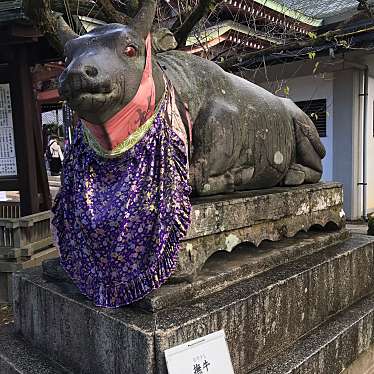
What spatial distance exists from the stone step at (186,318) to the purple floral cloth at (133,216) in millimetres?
141

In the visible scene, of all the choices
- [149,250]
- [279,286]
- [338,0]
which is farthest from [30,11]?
[338,0]

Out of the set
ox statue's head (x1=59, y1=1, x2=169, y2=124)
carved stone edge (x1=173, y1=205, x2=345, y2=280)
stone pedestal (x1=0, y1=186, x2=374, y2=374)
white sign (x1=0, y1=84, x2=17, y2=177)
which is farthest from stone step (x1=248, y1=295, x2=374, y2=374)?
white sign (x1=0, y1=84, x2=17, y2=177)

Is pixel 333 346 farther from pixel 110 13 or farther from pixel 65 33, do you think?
pixel 110 13

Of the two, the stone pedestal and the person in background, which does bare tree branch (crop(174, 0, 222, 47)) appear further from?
the person in background

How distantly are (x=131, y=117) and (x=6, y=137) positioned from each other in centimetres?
459

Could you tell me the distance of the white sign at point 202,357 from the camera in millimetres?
1708

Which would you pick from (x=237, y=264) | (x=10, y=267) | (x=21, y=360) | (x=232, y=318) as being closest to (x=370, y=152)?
(x=10, y=267)

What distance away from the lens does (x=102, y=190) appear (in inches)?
80.9

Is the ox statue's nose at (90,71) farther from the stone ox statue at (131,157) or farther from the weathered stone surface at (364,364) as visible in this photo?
the weathered stone surface at (364,364)

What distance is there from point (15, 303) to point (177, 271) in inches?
48.2

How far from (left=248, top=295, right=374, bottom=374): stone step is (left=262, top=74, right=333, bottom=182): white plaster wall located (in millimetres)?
7094

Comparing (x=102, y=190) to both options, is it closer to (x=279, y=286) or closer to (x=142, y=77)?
Result: (x=142, y=77)

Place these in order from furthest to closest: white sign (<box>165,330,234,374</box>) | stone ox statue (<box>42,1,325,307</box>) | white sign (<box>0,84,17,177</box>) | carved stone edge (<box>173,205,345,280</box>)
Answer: white sign (<box>0,84,17,177</box>) < carved stone edge (<box>173,205,345,280</box>) < stone ox statue (<box>42,1,325,307</box>) < white sign (<box>165,330,234,374</box>)

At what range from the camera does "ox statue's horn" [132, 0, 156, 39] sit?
6.36ft
